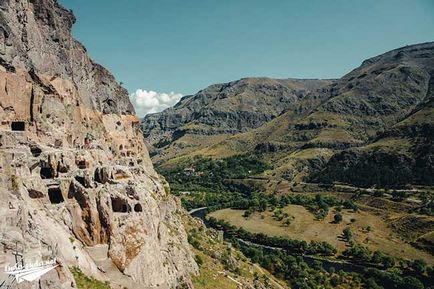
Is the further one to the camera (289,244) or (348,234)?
(348,234)

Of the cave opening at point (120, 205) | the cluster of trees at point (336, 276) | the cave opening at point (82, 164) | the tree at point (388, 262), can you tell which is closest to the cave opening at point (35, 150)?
the cave opening at point (82, 164)

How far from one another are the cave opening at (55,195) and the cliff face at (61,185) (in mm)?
129

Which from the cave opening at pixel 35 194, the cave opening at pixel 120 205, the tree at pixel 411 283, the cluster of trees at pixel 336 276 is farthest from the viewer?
the tree at pixel 411 283

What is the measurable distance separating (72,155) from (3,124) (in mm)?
13586

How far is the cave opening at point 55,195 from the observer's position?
179ft

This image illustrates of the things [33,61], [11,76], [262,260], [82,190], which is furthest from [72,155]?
[262,260]

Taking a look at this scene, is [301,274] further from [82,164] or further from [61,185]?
[61,185]

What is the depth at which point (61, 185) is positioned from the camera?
179 feet

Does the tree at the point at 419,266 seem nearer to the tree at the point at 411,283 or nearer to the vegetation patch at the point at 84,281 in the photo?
the tree at the point at 411,283

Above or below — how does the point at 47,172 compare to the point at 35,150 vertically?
below

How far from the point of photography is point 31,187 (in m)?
50.8

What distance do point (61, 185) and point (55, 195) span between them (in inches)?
64.0

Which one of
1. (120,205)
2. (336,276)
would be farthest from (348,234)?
(120,205)

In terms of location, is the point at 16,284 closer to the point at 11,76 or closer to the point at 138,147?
the point at 11,76
